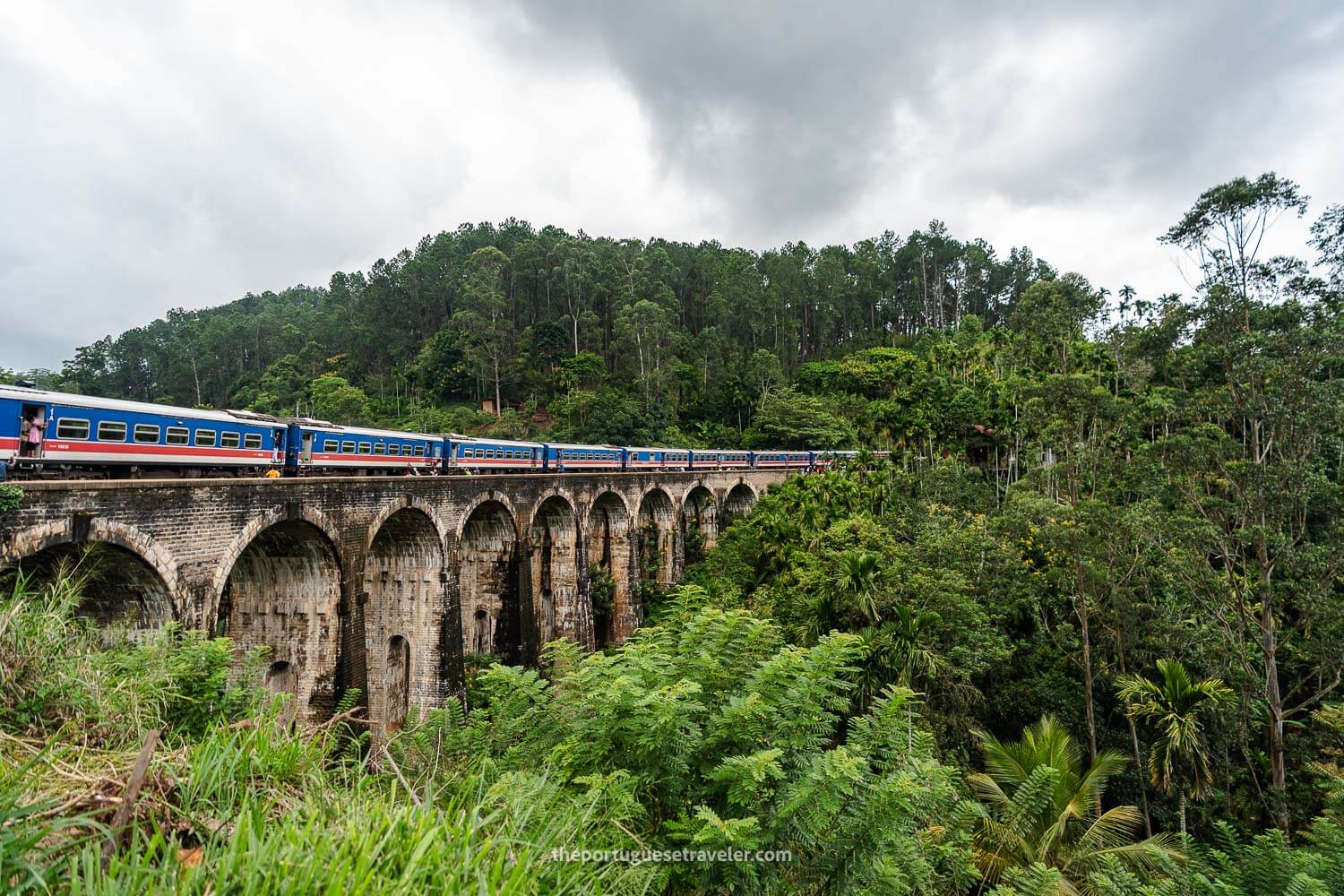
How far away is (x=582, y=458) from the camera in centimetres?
2608

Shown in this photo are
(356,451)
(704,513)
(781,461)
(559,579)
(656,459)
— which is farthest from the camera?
(781,461)

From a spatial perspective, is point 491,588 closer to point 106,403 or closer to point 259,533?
point 259,533

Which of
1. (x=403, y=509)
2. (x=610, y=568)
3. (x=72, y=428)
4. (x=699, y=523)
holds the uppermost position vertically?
(x=72, y=428)

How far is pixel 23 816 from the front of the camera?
2.08 metres

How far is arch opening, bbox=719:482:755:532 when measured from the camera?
35406 mm

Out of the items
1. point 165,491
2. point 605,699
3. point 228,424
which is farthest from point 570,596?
point 605,699

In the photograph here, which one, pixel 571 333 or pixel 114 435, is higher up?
pixel 571 333

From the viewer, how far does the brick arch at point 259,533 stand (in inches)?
366

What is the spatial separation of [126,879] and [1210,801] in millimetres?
21152

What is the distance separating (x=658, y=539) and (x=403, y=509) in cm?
1760

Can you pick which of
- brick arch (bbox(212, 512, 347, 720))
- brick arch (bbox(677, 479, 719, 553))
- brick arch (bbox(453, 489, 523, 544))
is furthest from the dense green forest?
brick arch (bbox(453, 489, 523, 544))

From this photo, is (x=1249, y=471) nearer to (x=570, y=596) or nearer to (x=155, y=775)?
(x=155, y=775)

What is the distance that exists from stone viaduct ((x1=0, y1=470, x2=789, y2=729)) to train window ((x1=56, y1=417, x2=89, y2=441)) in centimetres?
173

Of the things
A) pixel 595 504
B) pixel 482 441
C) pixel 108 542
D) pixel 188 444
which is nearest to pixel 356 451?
pixel 188 444
